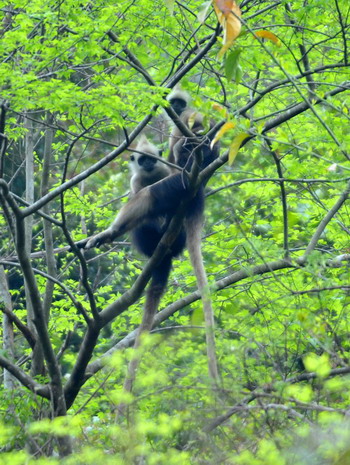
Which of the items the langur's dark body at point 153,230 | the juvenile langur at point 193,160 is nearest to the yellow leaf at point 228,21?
the juvenile langur at point 193,160

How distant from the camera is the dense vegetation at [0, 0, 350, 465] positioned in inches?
138

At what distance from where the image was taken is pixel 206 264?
28.5 ft

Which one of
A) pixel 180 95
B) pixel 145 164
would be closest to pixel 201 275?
pixel 145 164

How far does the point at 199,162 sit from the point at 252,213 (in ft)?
7.58

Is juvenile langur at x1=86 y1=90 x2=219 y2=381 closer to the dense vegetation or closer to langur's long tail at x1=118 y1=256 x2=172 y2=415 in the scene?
the dense vegetation

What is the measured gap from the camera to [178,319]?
9.27 m

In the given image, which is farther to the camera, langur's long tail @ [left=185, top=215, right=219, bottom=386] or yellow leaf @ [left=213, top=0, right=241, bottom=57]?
langur's long tail @ [left=185, top=215, right=219, bottom=386]

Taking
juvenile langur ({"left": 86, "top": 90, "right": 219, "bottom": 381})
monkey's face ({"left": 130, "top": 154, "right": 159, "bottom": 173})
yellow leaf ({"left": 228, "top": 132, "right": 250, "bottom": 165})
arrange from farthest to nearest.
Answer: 1. monkey's face ({"left": 130, "top": 154, "right": 159, "bottom": 173})
2. juvenile langur ({"left": 86, "top": 90, "right": 219, "bottom": 381})
3. yellow leaf ({"left": 228, "top": 132, "right": 250, "bottom": 165})

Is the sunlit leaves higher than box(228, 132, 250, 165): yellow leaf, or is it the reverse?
the sunlit leaves

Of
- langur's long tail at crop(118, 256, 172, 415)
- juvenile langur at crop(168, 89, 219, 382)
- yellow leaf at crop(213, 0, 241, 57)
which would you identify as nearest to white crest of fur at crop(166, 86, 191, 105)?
juvenile langur at crop(168, 89, 219, 382)

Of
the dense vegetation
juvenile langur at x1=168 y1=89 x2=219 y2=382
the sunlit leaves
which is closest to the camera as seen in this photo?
the dense vegetation

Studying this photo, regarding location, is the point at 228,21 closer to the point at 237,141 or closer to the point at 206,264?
the point at 237,141

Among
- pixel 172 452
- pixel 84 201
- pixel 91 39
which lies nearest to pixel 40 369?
pixel 84 201

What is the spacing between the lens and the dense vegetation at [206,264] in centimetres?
350
